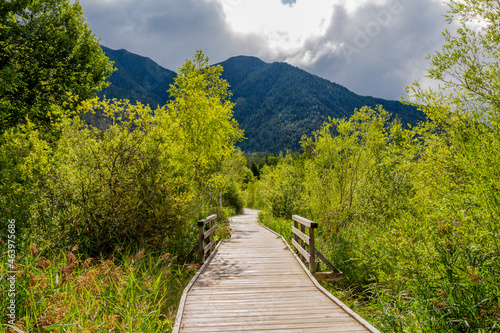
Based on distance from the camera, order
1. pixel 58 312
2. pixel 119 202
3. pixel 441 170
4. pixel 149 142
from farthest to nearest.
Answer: pixel 149 142 < pixel 119 202 < pixel 441 170 < pixel 58 312

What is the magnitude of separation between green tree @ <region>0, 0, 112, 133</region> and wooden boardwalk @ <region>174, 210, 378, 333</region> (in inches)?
311

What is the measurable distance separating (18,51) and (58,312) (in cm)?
1058

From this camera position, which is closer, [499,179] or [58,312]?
[499,179]

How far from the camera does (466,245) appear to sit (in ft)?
11.3

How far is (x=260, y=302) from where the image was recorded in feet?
14.4

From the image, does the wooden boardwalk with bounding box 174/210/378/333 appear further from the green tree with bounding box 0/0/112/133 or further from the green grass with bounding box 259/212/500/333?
the green tree with bounding box 0/0/112/133

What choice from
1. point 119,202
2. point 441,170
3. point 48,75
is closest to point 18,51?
point 48,75

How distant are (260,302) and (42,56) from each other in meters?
11.5

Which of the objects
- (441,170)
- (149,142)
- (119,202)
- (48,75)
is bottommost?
(119,202)

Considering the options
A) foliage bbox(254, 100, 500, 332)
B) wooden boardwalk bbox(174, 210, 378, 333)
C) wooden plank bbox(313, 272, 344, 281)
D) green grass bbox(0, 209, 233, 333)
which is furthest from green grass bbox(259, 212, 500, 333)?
green grass bbox(0, 209, 233, 333)

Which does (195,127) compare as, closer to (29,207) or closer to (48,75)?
(48,75)

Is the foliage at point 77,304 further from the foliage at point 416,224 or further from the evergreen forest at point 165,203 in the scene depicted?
the foliage at point 416,224

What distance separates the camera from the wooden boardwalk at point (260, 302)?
140 inches

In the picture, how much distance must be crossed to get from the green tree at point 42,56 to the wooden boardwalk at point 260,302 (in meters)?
7.89
